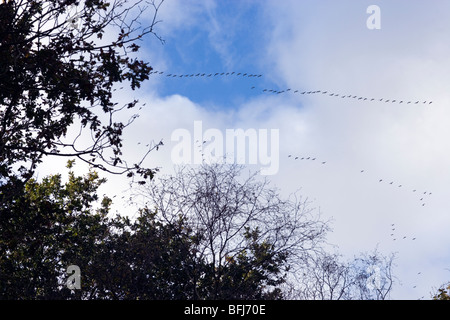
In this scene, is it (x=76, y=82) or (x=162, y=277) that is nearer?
(x=76, y=82)

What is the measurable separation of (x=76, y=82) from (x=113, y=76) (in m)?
0.84

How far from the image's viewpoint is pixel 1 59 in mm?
10438

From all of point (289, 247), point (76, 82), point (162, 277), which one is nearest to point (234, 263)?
point (289, 247)

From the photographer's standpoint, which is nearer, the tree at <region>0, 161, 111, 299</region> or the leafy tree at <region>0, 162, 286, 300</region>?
the leafy tree at <region>0, 162, 286, 300</region>

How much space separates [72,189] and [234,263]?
559 inches

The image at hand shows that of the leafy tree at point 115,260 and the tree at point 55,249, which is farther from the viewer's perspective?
the tree at point 55,249
